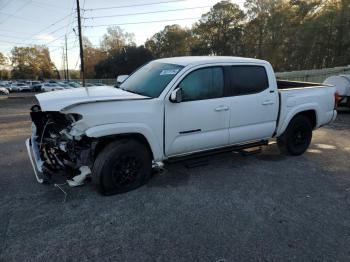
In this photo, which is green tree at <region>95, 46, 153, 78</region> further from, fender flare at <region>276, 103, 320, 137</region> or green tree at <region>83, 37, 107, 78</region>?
fender flare at <region>276, 103, 320, 137</region>

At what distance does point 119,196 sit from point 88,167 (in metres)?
0.57

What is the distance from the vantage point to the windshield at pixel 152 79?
4383mm

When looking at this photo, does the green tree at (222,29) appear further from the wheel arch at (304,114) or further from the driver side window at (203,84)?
the driver side window at (203,84)

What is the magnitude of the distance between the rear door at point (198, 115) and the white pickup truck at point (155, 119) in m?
0.01

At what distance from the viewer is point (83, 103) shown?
3.55 m

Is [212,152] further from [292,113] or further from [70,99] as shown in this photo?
[70,99]

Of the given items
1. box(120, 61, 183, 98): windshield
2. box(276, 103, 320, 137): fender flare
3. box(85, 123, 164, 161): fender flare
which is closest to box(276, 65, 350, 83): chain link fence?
box(276, 103, 320, 137): fender flare

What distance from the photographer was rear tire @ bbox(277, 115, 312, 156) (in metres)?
5.82

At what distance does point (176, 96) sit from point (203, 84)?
68cm

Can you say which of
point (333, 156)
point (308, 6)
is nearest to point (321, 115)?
point (333, 156)

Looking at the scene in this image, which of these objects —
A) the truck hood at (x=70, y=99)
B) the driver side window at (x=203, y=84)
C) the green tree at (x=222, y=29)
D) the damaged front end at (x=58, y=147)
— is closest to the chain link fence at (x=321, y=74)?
the driver side window at (x=203, y=84)

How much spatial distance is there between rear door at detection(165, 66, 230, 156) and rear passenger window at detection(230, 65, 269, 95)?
254mm

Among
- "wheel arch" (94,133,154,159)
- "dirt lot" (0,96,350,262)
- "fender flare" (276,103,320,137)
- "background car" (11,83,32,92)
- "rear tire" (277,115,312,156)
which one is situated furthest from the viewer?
"background car" (11,83,32,92)

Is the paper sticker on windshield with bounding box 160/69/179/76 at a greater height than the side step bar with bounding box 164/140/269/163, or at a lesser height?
greater
